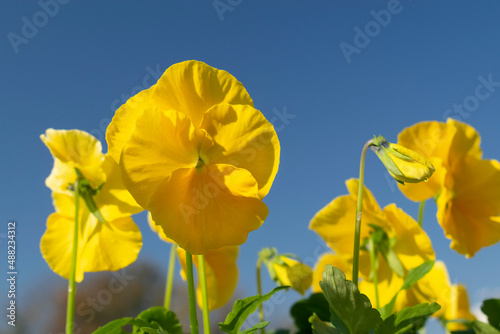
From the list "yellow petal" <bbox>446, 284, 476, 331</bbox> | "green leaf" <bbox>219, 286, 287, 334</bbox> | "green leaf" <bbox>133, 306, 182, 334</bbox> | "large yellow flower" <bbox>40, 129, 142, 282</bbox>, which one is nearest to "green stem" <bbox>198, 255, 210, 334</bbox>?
"green leaf" <bbox>219, 286, 287, 334</bbox>

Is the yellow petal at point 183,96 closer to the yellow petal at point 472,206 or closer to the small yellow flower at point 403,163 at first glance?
the small yellow flower at point 403,163

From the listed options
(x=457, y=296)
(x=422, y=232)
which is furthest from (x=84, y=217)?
(x=457, y=296)

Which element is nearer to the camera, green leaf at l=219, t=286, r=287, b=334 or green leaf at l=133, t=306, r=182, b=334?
green leaf at l=219, t=286, r=287, b=334

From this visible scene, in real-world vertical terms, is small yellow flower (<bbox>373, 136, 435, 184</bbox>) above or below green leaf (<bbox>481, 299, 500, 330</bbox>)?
above

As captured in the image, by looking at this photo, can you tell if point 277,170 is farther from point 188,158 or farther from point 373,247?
point 373,247

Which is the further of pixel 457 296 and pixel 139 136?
pixel 457 296

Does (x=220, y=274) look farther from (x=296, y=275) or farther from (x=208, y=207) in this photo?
(x=208, y=207)

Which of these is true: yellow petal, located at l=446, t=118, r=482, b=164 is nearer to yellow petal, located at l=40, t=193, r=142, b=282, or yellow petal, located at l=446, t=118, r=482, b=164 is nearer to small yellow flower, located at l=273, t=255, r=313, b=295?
small yellow flower, located at l=273, t=255, r=313, b=295

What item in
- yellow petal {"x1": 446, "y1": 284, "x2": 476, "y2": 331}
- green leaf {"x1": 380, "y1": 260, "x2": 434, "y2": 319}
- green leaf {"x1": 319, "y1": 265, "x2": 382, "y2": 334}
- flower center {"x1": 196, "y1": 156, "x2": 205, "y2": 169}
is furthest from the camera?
yellow petal {"x1": 446, "y1": 284, "x2": 476, "y2": 331}
